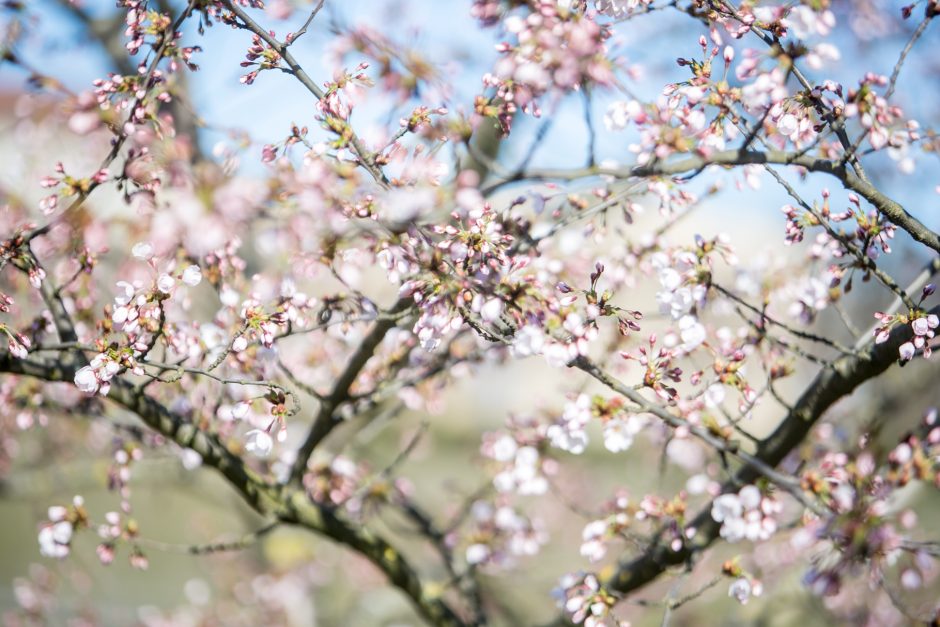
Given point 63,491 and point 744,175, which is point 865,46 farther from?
point 63,491

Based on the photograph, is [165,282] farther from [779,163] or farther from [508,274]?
[779,163]

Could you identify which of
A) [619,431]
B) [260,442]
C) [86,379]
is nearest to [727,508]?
[619,431]

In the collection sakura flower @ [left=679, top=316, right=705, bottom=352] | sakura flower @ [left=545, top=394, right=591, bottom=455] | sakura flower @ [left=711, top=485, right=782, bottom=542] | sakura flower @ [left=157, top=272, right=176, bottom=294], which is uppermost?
sakura flower @ [left=157, top=272, right=176, bottom=294]

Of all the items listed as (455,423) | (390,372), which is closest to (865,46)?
(390,372)

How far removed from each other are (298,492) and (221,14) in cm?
169

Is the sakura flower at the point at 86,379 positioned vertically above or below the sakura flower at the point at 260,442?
above

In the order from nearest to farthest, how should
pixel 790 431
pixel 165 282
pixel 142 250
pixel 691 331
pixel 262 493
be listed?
pixel 142 250, pixel 165 282, pixel 691 331, pixel 790 431, pixel 262 493

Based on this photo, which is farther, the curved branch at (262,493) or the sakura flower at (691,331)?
the curved branch at (262,493)

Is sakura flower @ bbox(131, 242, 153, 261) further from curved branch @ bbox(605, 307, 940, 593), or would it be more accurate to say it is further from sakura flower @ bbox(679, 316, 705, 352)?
curved branch @ bbox(605, 307, 940, 593)

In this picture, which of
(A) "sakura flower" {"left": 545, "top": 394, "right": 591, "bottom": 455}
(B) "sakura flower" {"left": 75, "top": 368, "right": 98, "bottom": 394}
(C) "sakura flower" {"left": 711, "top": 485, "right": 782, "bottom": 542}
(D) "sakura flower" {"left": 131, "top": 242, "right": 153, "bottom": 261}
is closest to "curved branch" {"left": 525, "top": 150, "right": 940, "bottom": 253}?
(A) "sakura flower" {"left": 545, "top": 394, "right": 591, "bottom": 455}

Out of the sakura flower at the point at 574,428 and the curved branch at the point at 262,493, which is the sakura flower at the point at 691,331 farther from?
the curved branch at the point at 262,493

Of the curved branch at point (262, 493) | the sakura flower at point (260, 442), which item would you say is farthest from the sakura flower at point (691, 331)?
the curved branch at point (262, 493)

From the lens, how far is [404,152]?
1801 mm

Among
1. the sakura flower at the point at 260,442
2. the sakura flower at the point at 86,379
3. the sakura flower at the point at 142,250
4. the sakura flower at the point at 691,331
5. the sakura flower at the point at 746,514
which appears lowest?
the sakura flower at the point at 746,514
